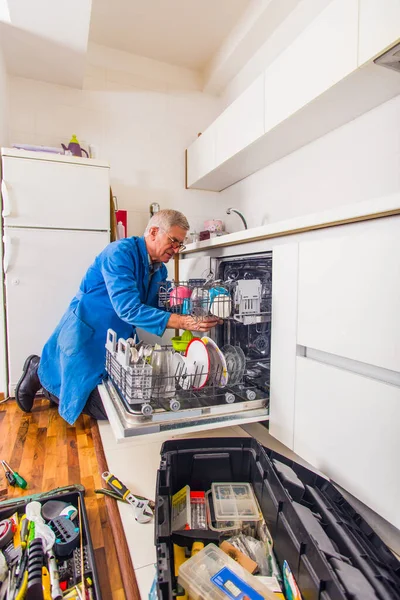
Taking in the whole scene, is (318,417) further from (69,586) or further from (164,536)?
(69,586)

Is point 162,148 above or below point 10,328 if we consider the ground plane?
above

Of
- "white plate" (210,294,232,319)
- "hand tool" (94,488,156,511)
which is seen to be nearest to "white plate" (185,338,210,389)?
"white plate" (210,294,232,319)

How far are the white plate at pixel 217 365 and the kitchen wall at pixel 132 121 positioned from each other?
1518 millimetres

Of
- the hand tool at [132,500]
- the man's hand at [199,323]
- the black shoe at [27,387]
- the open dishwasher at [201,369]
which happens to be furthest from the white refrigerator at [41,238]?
the hand tool at [132,500]

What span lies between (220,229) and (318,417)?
1.78 meters

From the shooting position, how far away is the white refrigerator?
5.96 feet

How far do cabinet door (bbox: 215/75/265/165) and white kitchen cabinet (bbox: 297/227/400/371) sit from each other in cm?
105

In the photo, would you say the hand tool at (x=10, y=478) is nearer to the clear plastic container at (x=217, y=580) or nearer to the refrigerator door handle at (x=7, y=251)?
the clear plastic container at (x=217, y=580)

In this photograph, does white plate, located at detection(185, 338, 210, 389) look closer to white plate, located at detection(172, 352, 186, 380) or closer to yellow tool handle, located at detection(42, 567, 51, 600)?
white plate, located at detection(172, 352, 186, 380)

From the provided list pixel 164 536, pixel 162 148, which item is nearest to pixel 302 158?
pixel 162 148

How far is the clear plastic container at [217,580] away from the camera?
2.00 feet

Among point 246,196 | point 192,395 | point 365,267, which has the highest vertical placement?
point 246,196

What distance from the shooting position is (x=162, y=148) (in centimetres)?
250

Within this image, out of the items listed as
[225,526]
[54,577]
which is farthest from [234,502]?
[54,577]
